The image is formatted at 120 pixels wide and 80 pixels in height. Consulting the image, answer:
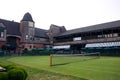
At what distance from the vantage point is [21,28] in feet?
190

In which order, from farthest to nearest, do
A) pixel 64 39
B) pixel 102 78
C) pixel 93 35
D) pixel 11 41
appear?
pixel 64 39
pixel 11 41
pixel 93 35
pixel 102 78

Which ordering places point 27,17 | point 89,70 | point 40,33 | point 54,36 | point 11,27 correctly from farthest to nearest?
point 40,33, point 54,36, point 27,17, point 11,27, point 89,70

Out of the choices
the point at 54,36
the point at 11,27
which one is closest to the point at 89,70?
the point at 11,27

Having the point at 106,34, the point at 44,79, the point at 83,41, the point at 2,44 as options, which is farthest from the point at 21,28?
the point at 44,79

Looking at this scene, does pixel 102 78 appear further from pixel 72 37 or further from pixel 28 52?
pixel 72 37

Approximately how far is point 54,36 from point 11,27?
59.6ft

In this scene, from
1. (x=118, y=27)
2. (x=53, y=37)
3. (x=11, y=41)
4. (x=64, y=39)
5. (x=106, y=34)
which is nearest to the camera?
(x=118, y=27)

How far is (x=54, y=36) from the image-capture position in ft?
207

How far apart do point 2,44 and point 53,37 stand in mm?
21964

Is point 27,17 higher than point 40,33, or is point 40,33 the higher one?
point 27,17

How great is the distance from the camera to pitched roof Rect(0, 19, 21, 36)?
54.4 meters

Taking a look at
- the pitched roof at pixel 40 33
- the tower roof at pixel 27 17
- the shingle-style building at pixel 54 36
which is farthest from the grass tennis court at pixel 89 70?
the pitched roof at pixel 40 33

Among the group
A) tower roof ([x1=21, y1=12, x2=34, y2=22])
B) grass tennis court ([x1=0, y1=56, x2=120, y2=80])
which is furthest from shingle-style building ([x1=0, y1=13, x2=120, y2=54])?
grass tennis court ([x1=0, y1=56, x2=120, y2=80])

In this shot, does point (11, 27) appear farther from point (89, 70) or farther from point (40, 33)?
point (89, 70)
